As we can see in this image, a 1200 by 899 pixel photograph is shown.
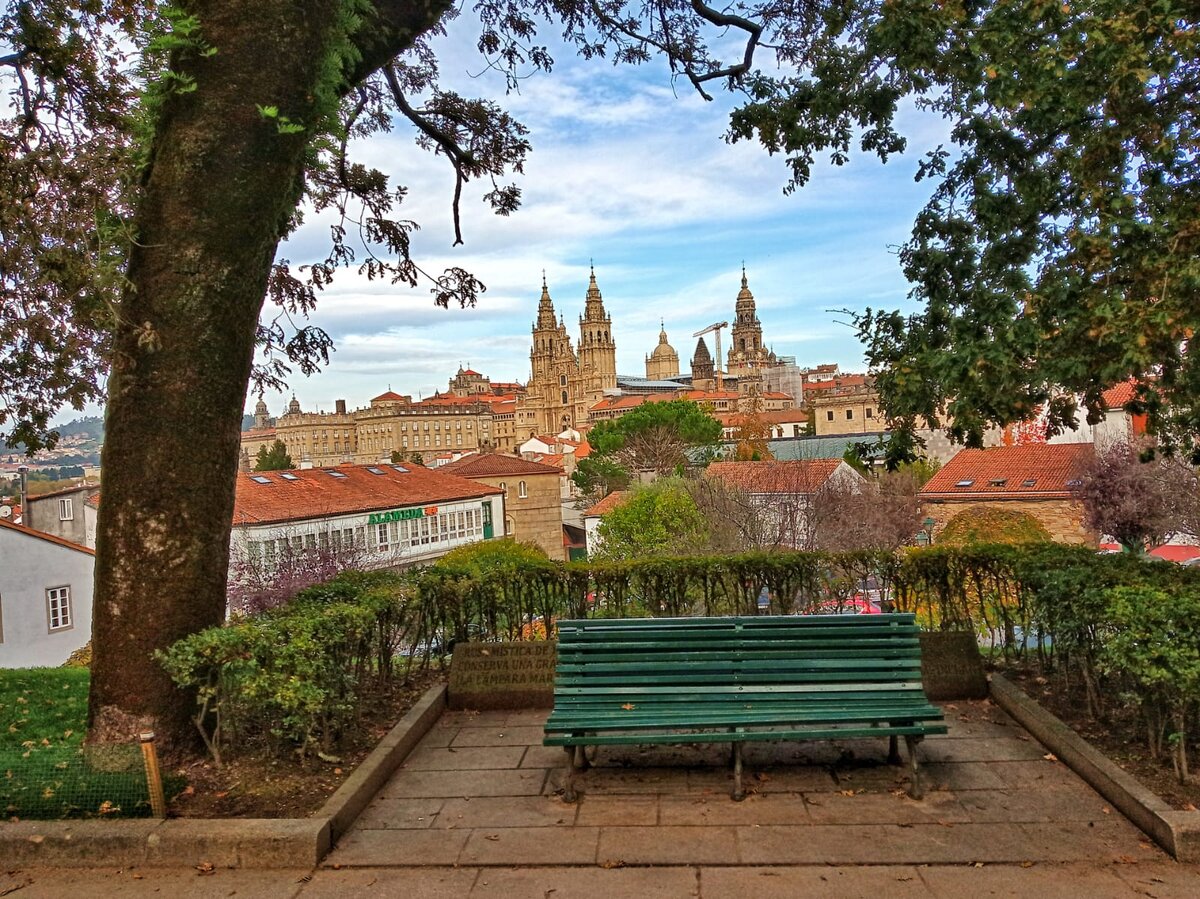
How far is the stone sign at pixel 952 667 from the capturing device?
20.2 feet

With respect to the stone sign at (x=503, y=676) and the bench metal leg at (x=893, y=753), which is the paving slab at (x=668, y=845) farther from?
the stone sign at (x=503, y=676)

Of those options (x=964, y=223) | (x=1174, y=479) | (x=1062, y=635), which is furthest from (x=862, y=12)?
(x=1174, y=479)

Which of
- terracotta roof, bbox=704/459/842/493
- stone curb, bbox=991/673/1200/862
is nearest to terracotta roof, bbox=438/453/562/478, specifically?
terracotta roof, bbox=704/459/842/493

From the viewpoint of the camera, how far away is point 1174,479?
28.7m

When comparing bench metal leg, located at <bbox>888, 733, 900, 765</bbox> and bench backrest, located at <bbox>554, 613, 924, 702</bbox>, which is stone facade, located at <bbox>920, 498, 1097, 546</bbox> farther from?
bench backrest, located at <bbox>554, 613, 924, 702</bbox>

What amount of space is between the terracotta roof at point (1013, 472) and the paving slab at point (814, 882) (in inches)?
1388

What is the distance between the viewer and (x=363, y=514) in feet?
143

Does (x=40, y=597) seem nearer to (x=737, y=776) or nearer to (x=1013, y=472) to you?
(x=737, y=776)

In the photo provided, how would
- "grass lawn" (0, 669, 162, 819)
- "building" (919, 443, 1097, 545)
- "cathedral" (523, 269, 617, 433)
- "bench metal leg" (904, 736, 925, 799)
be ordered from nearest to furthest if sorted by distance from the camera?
"grass lawn" (0, 669, 162, 819), "bench metal leg" (904, 736, 925, 799), "building" (919, 443, 1097, 545), "cathedral" (523, 269, 617, 433)

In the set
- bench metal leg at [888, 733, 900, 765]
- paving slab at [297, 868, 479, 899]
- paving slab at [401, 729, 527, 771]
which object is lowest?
paving slab at [297, 868, 479, 899]

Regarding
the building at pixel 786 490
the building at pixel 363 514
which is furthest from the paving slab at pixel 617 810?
the building at pixel 363 514

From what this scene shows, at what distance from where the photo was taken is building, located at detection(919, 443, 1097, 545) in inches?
1384

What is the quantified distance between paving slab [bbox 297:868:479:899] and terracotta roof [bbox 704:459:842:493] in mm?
32572

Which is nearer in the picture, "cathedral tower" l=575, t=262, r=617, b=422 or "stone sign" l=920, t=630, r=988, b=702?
"stone sign" l=920, t=630, r=988, b=702
